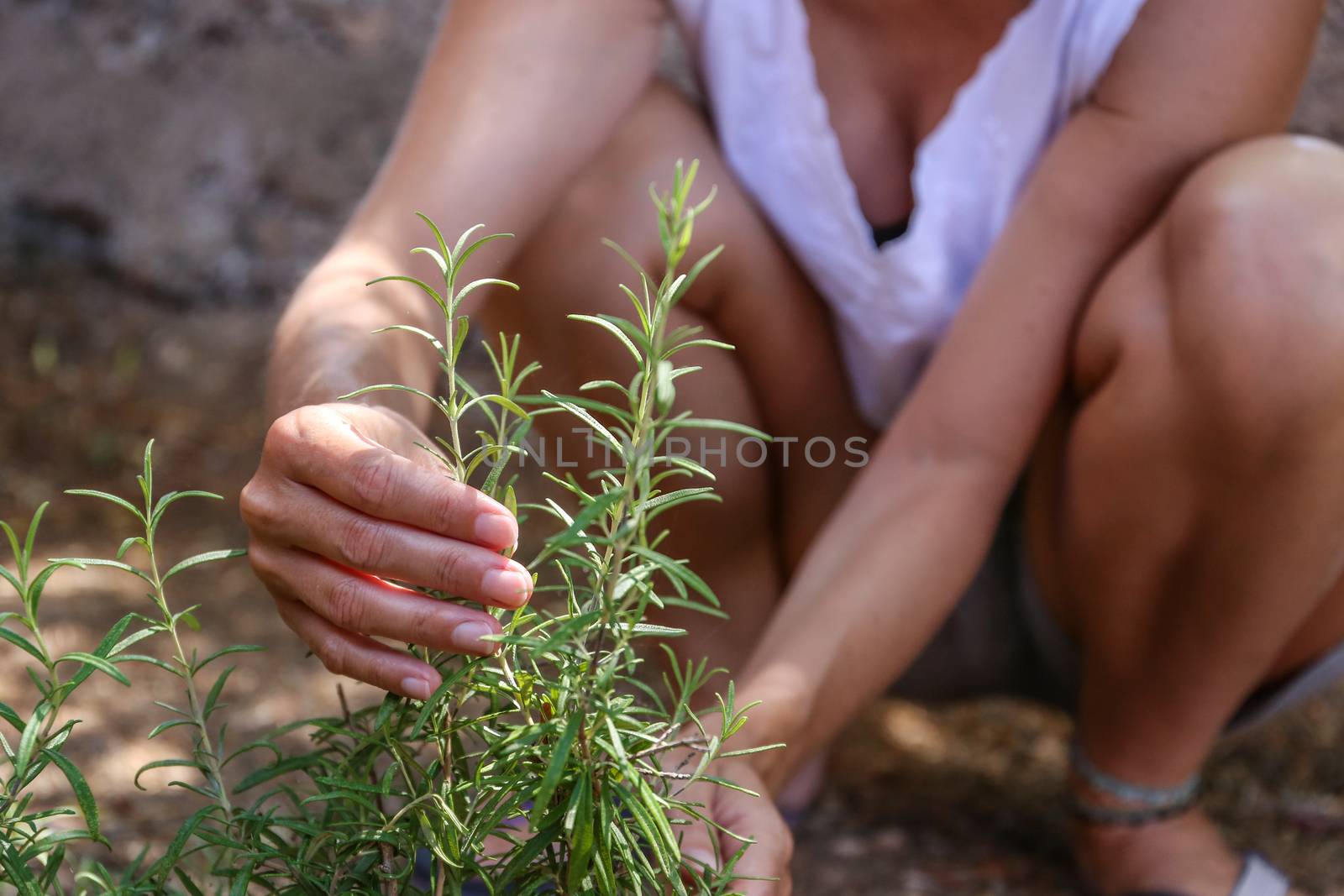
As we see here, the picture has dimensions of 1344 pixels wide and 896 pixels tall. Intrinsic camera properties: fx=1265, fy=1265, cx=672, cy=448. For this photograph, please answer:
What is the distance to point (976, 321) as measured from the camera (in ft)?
4.75

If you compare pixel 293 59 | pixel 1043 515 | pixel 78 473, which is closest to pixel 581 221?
pixel 1043 515

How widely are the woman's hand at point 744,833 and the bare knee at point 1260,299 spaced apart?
679 mm

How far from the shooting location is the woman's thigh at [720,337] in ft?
4.91

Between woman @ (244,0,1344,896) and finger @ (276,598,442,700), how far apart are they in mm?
226

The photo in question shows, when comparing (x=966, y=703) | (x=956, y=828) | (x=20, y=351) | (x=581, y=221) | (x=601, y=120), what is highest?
(x=601, y=120)

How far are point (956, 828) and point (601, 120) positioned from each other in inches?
40.6

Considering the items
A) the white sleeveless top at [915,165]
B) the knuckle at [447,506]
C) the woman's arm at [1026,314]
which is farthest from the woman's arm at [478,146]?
the woman's arm at [1026,314]

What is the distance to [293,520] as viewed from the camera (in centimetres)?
80

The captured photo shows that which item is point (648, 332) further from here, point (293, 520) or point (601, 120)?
point (601, 120)

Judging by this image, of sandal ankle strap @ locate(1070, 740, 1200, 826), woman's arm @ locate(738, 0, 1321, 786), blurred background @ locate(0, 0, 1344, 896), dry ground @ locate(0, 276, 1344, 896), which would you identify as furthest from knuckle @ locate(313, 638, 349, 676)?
blurred background @ locate(0, 0, 1344, 896)

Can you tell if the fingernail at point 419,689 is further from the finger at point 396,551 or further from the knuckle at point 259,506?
the knuckle at point 259,506

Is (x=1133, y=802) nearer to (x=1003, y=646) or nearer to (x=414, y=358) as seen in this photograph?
(x=1003, y=646)

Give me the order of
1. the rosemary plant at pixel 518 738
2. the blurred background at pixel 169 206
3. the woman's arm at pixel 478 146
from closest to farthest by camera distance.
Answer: the rosemary plant at pixel 518 738, the woman's arm at pixel 478 146, the blurred background at pixel 169 206

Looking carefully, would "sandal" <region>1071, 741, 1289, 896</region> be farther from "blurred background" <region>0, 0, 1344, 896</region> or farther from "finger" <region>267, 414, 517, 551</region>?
"blurred background" <region>0, 0, 1344, 896</region>
